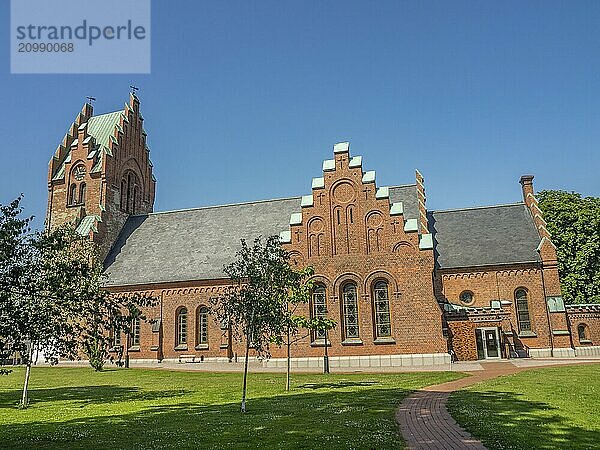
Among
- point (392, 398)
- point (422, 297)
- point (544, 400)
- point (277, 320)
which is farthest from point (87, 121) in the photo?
point (544, 400)

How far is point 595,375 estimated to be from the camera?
958 inches

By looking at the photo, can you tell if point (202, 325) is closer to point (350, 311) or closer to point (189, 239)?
point (189, 239)

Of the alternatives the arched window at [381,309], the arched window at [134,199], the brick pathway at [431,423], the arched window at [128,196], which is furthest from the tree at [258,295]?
the arched window at [134,199]

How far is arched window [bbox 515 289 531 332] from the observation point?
4181 centimetres

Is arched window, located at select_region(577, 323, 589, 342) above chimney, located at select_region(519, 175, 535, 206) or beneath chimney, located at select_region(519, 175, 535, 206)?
beneath

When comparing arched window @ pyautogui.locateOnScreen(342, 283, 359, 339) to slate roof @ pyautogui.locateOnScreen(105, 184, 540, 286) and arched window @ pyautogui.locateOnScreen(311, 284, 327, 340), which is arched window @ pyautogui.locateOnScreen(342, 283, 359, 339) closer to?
arched window @ pyautogui.locateOnScreen(311, 284, 327, 340)

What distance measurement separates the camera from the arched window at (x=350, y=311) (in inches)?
1480

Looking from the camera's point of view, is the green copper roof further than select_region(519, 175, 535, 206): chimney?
Yes

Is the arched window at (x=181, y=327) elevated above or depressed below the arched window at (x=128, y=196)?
below

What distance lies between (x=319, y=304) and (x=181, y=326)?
576 inches

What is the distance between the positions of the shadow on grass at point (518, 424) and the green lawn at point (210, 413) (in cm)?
197

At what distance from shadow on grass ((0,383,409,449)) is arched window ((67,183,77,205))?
39.8 metres

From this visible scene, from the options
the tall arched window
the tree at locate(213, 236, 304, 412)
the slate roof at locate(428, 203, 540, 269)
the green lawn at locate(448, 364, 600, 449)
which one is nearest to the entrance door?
the slate roof at locate(428, 203, 540, 269)

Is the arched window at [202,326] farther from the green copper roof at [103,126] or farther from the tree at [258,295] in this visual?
the tree at [258,295]
